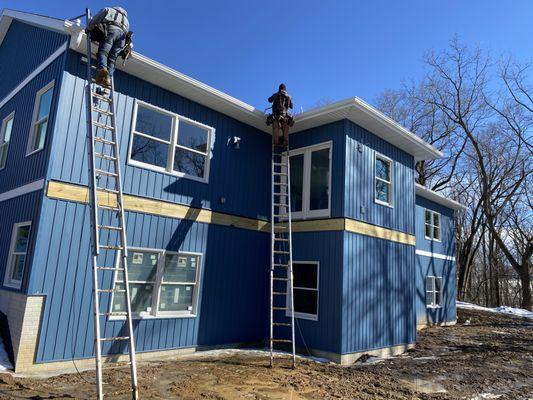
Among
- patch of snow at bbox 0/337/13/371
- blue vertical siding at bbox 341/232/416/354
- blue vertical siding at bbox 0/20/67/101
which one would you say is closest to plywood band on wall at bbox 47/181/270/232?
blue vertical siding at bbox 341/232/416/354

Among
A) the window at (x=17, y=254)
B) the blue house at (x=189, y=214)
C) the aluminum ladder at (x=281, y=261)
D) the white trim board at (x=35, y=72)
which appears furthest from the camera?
the aluminum ladder at (x=281, y=261)

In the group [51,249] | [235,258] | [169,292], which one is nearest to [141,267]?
[169,292]

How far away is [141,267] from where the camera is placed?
8.98 metres

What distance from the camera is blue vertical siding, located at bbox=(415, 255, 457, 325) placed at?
17.1 meters

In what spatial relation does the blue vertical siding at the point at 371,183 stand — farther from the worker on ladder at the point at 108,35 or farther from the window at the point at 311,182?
the worker on ladder at the point at 108,35

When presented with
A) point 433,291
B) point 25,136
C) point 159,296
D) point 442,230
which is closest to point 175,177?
point 159,296

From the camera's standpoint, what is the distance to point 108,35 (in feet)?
24.4

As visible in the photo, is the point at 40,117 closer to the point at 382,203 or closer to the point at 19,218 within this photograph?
the point at 19,218

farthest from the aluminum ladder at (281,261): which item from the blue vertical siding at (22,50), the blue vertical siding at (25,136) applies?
the blue vertical siding at (22,50)

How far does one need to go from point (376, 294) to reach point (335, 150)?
4025mm

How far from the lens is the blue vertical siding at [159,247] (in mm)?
7543

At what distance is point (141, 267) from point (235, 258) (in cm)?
265

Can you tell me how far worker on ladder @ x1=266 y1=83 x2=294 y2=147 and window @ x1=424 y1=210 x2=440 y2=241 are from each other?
1006 cm

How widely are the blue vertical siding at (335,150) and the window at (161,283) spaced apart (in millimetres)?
3745
